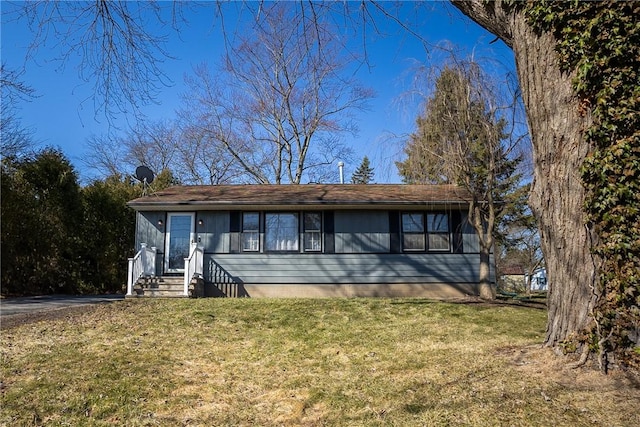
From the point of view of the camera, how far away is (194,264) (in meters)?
11.6

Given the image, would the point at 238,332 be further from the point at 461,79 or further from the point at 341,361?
the point at 461,79

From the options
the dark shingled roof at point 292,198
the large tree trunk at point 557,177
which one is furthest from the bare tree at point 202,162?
the large tree trunk at point 557,177

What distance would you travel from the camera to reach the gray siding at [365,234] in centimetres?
1234

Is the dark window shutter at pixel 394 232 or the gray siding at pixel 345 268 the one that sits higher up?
the dark window shutter at pixel 394 232

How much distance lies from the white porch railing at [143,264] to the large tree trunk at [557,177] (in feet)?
31.8

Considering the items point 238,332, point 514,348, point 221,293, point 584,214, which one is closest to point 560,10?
point 584,214

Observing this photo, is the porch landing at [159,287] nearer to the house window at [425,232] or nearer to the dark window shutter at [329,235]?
the dark window shutter at [329,235]

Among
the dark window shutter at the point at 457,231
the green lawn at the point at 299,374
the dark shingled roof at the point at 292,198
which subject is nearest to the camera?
the green lawn at the point at 299,374

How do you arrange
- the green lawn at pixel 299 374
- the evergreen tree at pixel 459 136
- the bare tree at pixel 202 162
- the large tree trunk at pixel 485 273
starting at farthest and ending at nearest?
the bare tree at pixel 202 162 < the large tree trunk at pixel 485 273 < the evergreen tree at pixel 459 136 < the green lawn at pixel 299 374

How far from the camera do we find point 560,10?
170 inches

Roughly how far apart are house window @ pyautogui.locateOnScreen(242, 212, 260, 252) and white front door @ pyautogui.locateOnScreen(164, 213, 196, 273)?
1.47 m

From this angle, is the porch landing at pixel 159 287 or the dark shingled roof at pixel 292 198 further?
the dark shingled roof at pixel 292 198

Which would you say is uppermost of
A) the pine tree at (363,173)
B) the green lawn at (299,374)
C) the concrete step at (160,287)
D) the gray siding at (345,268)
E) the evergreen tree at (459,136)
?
the pine tree at (363,173)

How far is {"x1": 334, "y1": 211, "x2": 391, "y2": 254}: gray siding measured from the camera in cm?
1234
